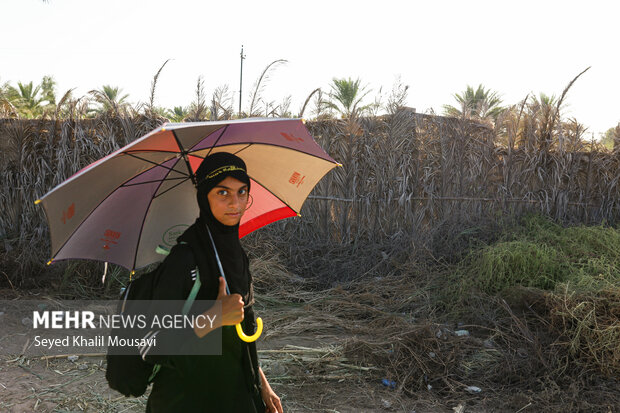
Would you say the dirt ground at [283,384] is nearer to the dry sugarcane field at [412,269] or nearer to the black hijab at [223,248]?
the dry sugarcane field at [412,269]

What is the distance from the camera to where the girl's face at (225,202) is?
5.31 feet

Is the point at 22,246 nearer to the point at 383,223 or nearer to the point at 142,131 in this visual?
the point at 142,131

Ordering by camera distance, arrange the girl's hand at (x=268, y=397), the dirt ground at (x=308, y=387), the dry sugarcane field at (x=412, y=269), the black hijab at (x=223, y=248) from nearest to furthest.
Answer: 1. the black hijab at (x=223, y=248)
2. the girl's hand at (x=268, y=397)
3. the dirt ground at (x=308, y=387)
4. the dry sugarcane field at (x=412, y=269)

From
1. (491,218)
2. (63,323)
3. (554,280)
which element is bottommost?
(63,323)

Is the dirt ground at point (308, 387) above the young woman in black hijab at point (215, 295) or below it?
below

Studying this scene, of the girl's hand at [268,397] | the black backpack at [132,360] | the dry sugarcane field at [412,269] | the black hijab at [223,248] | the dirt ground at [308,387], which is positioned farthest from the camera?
the dry sugarcane field at [412,269]

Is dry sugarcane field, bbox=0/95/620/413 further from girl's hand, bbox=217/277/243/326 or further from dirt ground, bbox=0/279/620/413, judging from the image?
girl's hand, bbox=217/277/243/326

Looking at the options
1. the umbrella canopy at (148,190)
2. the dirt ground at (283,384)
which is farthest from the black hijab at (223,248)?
the dirt ground at (283,384)

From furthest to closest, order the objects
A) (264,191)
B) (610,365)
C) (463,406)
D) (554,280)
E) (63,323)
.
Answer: (63,323)
(554,280)
(610,365)
(463,406)
(264,191)

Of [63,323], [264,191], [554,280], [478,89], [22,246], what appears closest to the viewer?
[264,191]

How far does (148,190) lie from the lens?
204cm

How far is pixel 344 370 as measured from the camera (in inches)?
152

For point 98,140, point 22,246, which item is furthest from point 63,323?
point 98,140

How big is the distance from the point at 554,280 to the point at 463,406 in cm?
213
